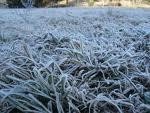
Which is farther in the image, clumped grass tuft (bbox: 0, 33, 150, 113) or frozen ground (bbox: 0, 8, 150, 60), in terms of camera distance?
frozen ground (bbox: 0, 8, 150, 60)

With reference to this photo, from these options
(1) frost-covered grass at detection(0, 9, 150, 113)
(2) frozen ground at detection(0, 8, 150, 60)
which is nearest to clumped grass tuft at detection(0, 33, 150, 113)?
(1) frost-covered grass at detection(0, 9, 150, 113)

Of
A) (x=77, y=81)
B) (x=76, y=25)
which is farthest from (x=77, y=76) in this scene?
(x=76, y=25)

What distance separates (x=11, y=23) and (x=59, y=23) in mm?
660

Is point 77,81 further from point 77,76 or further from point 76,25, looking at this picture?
point 76,25

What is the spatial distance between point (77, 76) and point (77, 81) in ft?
0.21

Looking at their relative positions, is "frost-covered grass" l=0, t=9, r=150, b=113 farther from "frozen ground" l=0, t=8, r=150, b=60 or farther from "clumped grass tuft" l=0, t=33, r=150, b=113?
"frozen ground" l=0, t=8, r=150, b=60

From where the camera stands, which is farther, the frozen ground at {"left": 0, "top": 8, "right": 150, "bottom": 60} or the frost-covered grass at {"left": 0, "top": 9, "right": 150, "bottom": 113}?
the frozen ground at {"left": 0, "top": 8, "right": 150, "bottom": 60}

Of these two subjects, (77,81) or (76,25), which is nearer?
(77,81)

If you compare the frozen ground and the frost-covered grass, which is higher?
the frost-covered grass

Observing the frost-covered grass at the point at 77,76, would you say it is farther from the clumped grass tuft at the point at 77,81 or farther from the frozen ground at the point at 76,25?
the frozen ground at the point at 76,25

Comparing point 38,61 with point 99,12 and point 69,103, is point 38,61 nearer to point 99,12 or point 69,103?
point 69,103

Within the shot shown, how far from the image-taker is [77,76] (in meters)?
2.76

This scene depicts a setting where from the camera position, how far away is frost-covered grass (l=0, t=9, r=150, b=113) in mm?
2287

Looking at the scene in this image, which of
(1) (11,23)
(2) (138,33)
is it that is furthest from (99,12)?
(2) (138,33)
